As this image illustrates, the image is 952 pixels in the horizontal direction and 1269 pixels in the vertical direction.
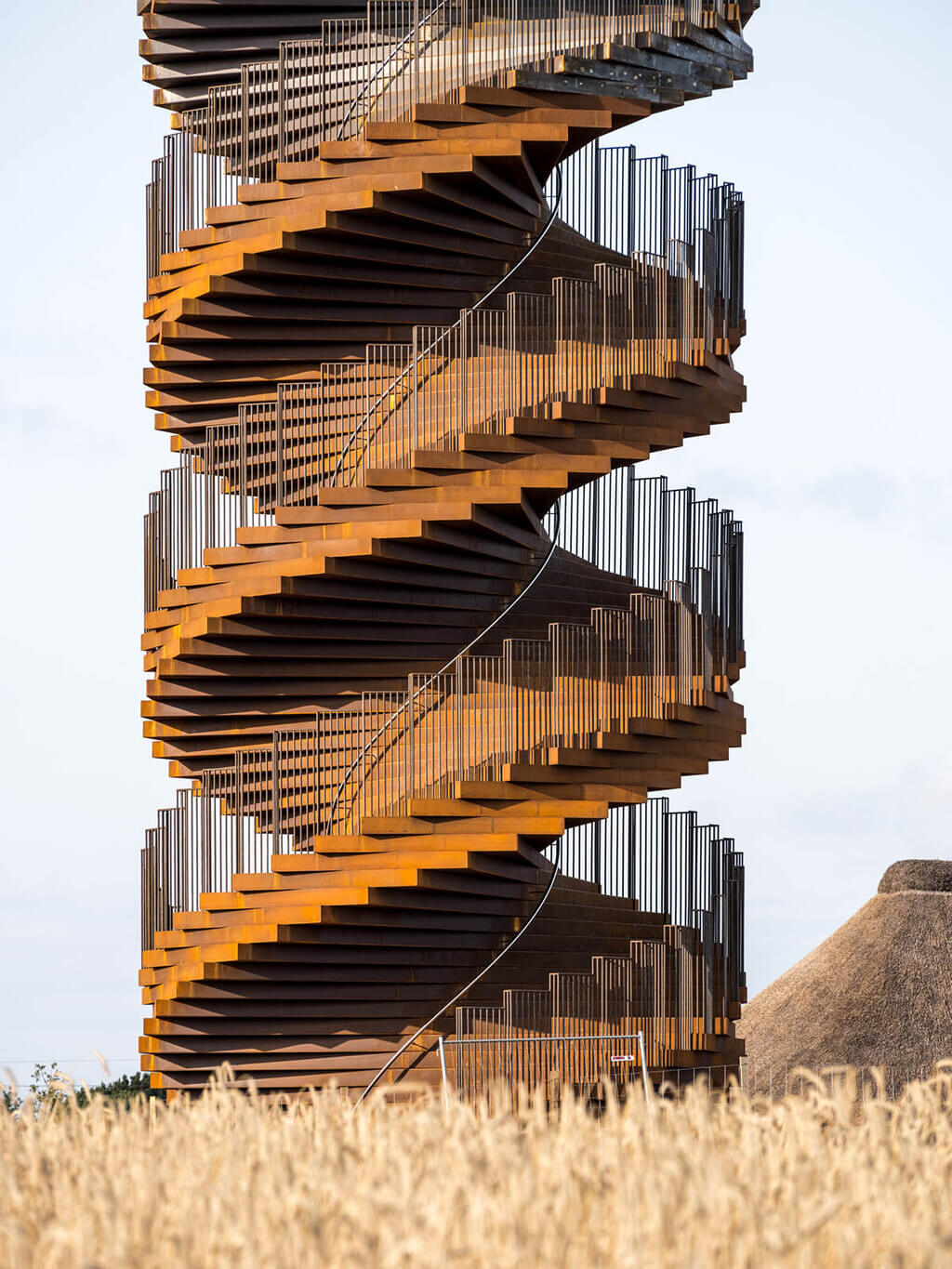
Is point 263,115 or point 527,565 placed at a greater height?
point 263,115

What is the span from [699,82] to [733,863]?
8.19 m

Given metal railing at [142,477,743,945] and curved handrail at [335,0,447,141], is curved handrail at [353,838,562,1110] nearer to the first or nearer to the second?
metal railing at [142,477,743,945]

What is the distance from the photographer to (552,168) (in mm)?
21281

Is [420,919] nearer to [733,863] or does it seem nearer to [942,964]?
[733,863]

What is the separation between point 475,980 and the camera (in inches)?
795

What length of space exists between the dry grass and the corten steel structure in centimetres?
1027

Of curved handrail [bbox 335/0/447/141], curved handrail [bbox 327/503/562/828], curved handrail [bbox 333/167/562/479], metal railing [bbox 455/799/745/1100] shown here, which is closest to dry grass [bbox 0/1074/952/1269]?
metal railing [bbox 455/799/745/1100]

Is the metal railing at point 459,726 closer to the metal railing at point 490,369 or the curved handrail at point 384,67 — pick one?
the metal railing at point 490,369

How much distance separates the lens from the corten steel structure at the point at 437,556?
19.5 m

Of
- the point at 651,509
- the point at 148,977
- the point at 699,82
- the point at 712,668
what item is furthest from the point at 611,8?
the point at 148,977

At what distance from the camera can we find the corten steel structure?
1948 cm

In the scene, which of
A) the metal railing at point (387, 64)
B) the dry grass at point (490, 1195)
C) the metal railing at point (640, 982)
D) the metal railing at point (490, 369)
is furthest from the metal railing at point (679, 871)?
the dry grass at point (490, 1195)

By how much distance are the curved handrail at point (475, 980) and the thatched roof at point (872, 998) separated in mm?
15389

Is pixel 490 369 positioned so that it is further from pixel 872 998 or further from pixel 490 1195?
pixel 872 998
